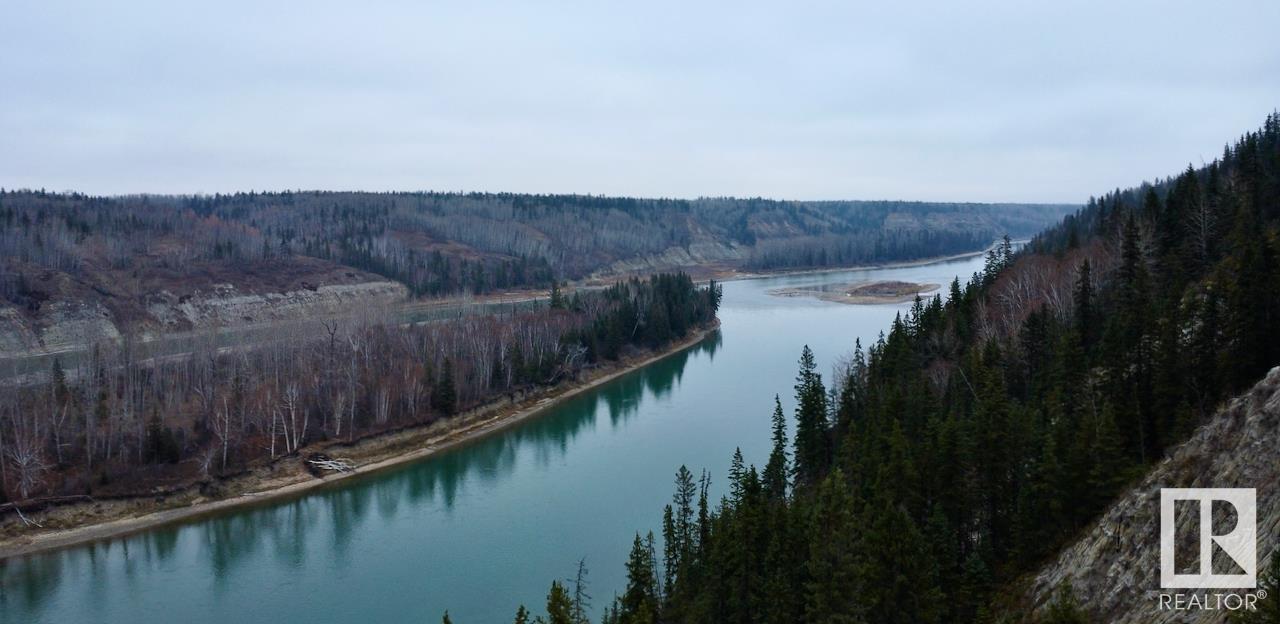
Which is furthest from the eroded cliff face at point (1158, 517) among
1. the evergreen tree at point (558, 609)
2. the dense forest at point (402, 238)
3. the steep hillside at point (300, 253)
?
the dense forest at point (402, 238)

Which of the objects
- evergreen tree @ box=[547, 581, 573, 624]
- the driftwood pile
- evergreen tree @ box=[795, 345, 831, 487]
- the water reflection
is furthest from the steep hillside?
evergreen tree @ box=[547, 581, 573, 624]

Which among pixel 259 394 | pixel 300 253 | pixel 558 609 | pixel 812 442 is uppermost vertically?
pixel 300 253

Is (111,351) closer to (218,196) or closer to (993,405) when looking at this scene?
(993,405)

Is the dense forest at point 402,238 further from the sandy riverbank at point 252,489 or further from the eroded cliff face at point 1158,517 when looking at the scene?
the eroded cliff face at point 1158,517

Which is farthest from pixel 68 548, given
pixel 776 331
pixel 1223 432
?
pixel 776 331

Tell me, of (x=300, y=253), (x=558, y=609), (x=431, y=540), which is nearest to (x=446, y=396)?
(x=431, y=540)

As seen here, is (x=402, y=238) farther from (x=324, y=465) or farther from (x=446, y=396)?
(x=324, y=465)

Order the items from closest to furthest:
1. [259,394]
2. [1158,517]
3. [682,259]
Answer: [1158,517] → [259,394] → [682,259]
